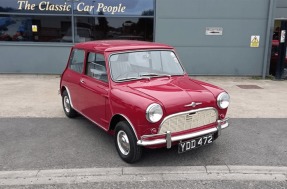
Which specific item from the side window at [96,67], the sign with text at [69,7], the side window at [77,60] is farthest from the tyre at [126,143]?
the sign with text at [69,7]

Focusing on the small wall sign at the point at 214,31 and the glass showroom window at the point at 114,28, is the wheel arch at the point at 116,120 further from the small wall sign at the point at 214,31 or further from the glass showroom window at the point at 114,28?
the small wall sign at the point at 214,31

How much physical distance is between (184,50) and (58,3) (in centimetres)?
493

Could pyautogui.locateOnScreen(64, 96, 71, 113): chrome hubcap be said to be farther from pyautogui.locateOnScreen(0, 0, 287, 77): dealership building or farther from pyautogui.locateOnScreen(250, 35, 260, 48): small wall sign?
pyautogui.locateOnScreen(250, 35, 260, 48): small wall sign

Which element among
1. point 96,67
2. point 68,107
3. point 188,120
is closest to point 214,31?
point 68,107

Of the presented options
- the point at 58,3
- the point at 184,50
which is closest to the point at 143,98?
the point at 184,50

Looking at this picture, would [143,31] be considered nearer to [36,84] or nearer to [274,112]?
[36,84]

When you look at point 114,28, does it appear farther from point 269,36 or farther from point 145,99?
point 145,99

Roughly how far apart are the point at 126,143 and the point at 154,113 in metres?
0.72

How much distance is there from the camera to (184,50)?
10.5 metres

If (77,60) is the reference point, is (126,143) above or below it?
below

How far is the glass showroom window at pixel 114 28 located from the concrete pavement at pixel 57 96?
206 centimetres

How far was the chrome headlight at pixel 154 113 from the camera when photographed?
11.2 ft

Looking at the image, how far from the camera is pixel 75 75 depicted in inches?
208

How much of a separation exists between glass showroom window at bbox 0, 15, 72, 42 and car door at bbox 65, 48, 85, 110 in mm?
5359
